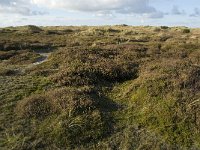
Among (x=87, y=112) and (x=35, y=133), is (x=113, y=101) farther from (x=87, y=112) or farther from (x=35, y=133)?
(x=35, y=133)

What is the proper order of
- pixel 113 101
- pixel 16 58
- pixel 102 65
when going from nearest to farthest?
pixel 113 101 < pixel 102 65 < pixel 16 58

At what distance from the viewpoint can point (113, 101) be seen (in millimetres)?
15742

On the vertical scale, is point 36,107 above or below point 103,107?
above

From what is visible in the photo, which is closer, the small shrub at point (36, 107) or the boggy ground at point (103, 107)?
the boggy ground at point (103, 107)

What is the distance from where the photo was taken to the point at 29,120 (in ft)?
45.6

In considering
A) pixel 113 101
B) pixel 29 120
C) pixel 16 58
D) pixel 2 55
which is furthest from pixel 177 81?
pixel 2 55

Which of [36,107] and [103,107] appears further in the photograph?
[103,107]

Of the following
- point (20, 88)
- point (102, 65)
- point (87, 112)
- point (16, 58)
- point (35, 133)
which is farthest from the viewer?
point (16, 58)

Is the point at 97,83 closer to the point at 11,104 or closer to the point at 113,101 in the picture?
the point at 113,101

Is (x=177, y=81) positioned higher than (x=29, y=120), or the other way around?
(x=177, y=81)

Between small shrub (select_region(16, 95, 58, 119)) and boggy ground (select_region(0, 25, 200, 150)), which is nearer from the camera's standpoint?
boggy ground (select_region(0, 25, 200, 150))

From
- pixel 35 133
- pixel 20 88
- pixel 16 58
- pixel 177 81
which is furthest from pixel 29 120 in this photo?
pixel 16 58

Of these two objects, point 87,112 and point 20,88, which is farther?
point 20,88

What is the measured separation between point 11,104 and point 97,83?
4.63 metres
